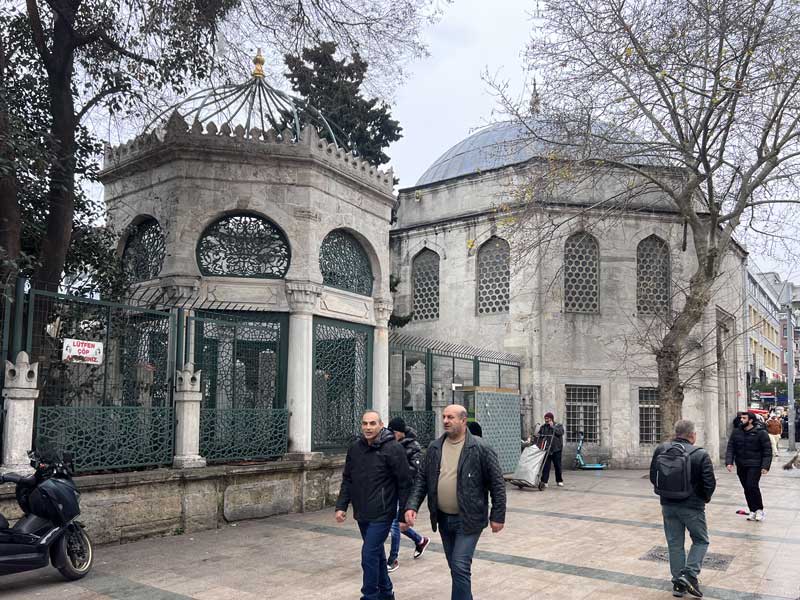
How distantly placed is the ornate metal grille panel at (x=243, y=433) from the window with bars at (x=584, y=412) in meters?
10.6

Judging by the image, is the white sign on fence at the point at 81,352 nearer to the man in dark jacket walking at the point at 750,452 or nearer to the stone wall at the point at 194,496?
the stone wall at the point at 194,496

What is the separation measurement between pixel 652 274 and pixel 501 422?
24.8 ft

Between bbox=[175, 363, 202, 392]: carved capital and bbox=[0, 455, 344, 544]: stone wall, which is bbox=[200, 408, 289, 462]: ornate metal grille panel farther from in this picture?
bbox=[175, 363, 202, 392]: carved capital

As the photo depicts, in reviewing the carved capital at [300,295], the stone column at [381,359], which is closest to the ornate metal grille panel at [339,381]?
the stone column at [381,359]

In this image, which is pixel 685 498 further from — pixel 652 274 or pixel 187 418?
pixel 652 274

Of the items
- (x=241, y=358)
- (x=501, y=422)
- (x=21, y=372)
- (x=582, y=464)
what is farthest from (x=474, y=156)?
(x=21, y=372)

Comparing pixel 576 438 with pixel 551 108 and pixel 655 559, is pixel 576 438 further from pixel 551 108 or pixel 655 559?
pixel 655 559

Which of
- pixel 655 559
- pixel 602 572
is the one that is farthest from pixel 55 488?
pixel 655 559

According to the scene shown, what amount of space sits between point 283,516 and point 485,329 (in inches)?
436

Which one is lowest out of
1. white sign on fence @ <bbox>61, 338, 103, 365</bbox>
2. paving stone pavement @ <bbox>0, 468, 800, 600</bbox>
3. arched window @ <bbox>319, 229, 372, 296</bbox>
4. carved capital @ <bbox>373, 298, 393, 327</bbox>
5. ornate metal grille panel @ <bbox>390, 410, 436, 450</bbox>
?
paving stone pavement @ <bbox>0, 468, 800, 600</bbox>

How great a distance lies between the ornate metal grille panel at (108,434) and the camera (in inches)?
304

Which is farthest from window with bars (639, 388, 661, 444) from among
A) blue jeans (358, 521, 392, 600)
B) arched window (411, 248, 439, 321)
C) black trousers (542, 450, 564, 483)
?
blue jeans (358, 521, 392, 600)

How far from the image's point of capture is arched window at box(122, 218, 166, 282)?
430 inches

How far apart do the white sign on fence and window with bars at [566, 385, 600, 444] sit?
13792 mm
